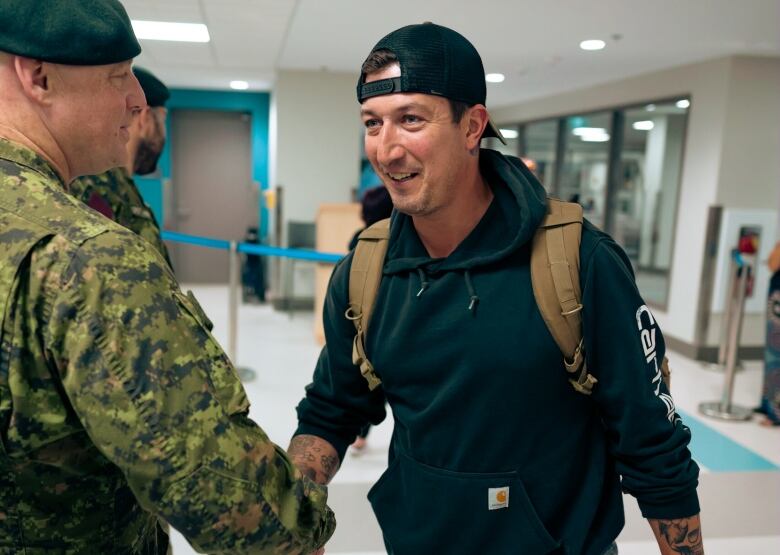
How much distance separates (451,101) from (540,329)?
426 millimetres

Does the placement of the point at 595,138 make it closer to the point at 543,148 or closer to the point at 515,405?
the point at 543,148

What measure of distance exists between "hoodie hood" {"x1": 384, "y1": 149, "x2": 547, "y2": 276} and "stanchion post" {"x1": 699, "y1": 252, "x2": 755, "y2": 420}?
3.68 m

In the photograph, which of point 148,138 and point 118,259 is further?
point 148,138

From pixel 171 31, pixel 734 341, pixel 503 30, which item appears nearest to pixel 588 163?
pixel 503 30

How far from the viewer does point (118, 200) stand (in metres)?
2.08

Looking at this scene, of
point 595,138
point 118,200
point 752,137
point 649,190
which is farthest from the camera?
point 595,138

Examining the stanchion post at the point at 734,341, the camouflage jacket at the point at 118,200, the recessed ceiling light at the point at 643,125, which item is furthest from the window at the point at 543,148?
the camouflage jacket at the point at 118,200

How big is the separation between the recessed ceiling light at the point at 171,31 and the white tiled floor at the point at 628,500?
8.67 feet

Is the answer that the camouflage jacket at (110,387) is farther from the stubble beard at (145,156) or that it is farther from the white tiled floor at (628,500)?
the white tiled floor at (628,500)

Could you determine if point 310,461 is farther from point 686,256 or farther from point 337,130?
point 337,130

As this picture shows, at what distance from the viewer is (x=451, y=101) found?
3.77 feet

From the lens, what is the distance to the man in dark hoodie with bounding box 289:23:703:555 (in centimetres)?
110

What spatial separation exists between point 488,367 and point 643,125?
6851mm

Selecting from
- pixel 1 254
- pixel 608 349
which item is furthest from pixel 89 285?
pixel 608 349
